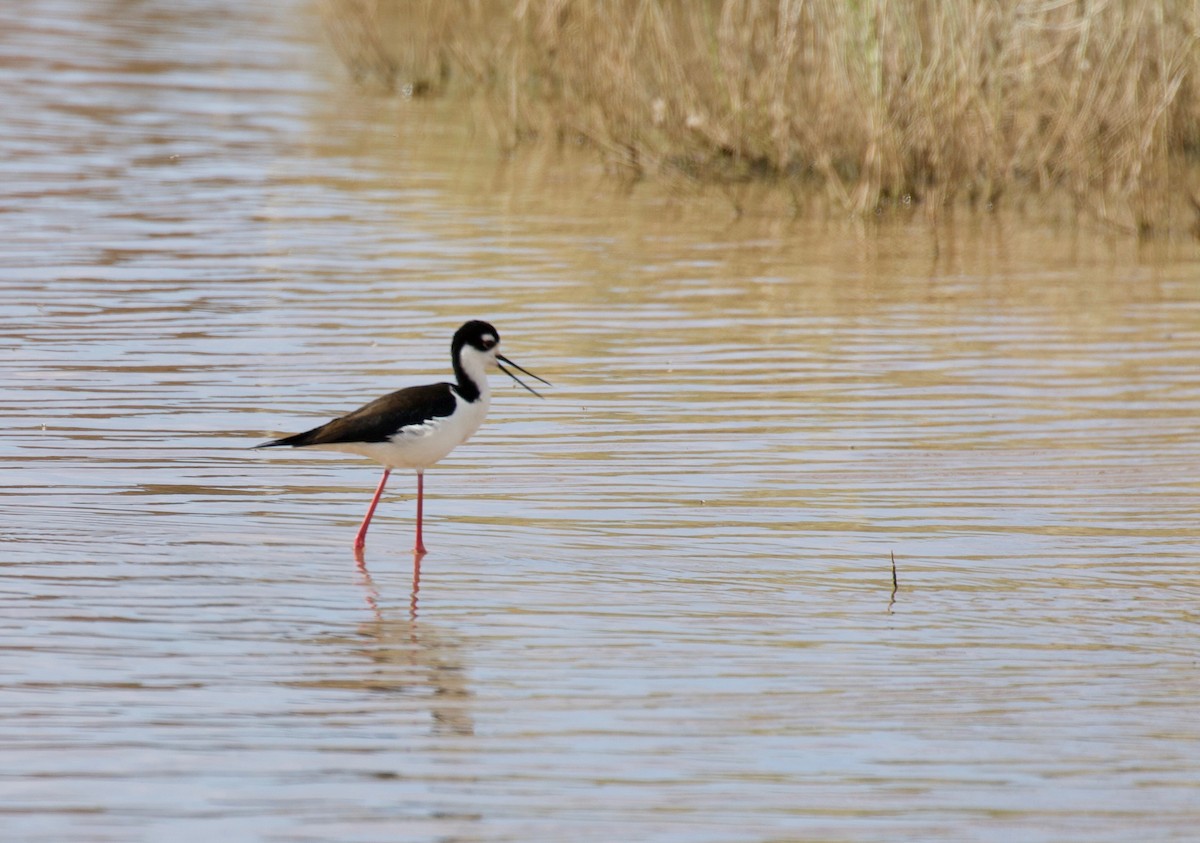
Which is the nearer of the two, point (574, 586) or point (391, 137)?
point (574, 586)

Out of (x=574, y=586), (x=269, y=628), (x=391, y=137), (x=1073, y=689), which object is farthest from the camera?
(x=391, y=137)

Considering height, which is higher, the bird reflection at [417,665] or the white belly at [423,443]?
→ the white belly at [423,443]

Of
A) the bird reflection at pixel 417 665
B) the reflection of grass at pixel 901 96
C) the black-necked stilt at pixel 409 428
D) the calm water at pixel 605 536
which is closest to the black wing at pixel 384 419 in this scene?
the black-necked stilt at pixel 409 428

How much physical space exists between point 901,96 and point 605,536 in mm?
7721

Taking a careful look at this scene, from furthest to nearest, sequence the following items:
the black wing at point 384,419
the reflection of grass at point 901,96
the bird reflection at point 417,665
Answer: the reflection of grass at point 901,96
the black wing at point 384,419
the bird reflection at point 417,665

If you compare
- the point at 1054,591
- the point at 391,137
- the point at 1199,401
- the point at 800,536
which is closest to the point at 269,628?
the point at 800,536

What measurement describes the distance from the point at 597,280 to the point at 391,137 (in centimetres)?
636

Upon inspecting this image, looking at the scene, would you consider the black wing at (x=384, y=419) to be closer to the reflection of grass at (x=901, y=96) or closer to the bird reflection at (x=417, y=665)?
the bird reflection at (x=417, y=665)

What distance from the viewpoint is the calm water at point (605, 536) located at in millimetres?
4758

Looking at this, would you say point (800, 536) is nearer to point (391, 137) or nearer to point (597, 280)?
point (597, 280)

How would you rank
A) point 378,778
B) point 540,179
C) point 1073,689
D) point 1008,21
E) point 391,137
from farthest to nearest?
1. point 391,137
2. point 540,179
3. point 1008,21
4. point 1073,689
5. point 378,778

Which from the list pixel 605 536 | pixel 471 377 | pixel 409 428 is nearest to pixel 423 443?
pixel 409 428

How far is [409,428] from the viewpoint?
684 centimetres

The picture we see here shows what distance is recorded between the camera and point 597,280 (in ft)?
39.7
